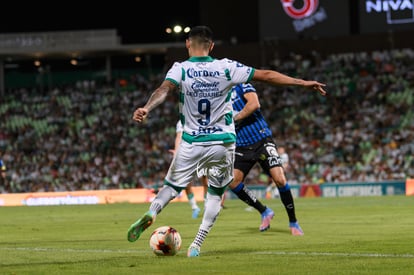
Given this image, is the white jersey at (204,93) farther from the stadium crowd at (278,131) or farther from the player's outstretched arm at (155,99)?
the stadium crowd at (278,131)

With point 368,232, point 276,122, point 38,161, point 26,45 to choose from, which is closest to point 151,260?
point 368,232

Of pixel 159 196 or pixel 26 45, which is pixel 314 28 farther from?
pixel 159 196

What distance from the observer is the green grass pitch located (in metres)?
9.76

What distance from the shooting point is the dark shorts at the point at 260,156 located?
15.5m

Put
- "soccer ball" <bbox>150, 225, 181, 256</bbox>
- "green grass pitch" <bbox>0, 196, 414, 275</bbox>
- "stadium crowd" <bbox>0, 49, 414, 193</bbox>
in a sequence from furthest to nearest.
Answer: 1. "stadium crowd" <bbox>0, 49, 414, 193</bbox>
2. "soccer ball" <bbox>150, 225, 181, 256</bbox>
3. "green grass pitch" <bbox>0, 196, 414, 275</bbox>

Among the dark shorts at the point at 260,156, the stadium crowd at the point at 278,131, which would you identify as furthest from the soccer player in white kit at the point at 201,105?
the stadium crowd at the point at 278,131

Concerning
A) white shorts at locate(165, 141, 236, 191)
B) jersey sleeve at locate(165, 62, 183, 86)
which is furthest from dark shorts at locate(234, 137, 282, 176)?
jersey sleeve at locate(165, 62, 183, 86)

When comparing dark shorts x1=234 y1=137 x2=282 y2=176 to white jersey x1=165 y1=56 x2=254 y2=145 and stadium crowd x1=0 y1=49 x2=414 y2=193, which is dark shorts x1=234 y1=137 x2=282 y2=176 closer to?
white jersey x1=165 y1=56 x2=254 y2=145

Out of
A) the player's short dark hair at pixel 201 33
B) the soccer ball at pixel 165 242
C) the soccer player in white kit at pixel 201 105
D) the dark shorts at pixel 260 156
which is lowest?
the soccer ball at pixel 165 242


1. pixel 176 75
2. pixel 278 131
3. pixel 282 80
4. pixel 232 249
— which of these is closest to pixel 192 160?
pixel 176 75

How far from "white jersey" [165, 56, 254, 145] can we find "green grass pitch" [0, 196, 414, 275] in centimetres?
148

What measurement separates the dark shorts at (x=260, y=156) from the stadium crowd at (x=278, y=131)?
24.3 meters

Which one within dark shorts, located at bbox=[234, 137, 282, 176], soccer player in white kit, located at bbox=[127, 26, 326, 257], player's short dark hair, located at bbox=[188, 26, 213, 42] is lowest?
dark shorts, located at bbox=[234, 137, 282, 176]

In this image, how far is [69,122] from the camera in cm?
5362
